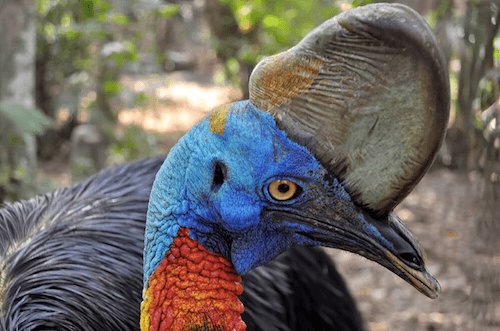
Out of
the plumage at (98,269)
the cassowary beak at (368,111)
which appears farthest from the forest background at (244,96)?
the cassowary beak at (368,111)

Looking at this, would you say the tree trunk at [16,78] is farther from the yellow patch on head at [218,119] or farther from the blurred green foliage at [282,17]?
the yellow patch on head at [218,119]

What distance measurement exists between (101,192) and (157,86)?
3.20 m

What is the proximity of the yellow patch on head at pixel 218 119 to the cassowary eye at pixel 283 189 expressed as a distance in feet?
0.53

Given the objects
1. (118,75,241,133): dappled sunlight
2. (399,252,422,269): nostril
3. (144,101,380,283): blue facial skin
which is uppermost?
(144,101,380,283): blue facial skin

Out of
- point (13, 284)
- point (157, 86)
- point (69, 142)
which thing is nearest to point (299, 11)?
point (157, 86)

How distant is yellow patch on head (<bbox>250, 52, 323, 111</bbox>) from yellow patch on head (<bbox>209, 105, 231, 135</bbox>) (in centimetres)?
7

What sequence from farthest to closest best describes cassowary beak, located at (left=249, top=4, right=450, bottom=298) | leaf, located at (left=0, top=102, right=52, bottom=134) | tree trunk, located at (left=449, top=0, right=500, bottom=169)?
leaf, located at (left=0, top=102, right=52, bottom=134), tree trunk, located at (left=449, top=0, right=500, bottom=169), cassowary beak, located at (left=249, top=4, right=450, bottom=298)

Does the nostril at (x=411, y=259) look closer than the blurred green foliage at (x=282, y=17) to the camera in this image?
Yes

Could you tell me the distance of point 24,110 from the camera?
354cm

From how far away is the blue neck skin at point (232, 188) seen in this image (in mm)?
1587

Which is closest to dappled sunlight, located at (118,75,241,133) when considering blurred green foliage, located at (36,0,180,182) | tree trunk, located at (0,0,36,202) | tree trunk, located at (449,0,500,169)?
blurred green foliage, located at (36,0,180,182)

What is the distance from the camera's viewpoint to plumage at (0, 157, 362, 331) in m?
2.00

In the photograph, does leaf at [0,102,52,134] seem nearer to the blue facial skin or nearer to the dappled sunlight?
the blue facial skin

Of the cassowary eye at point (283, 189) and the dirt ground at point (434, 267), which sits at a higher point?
the cassowary eye at point (283, 189)
